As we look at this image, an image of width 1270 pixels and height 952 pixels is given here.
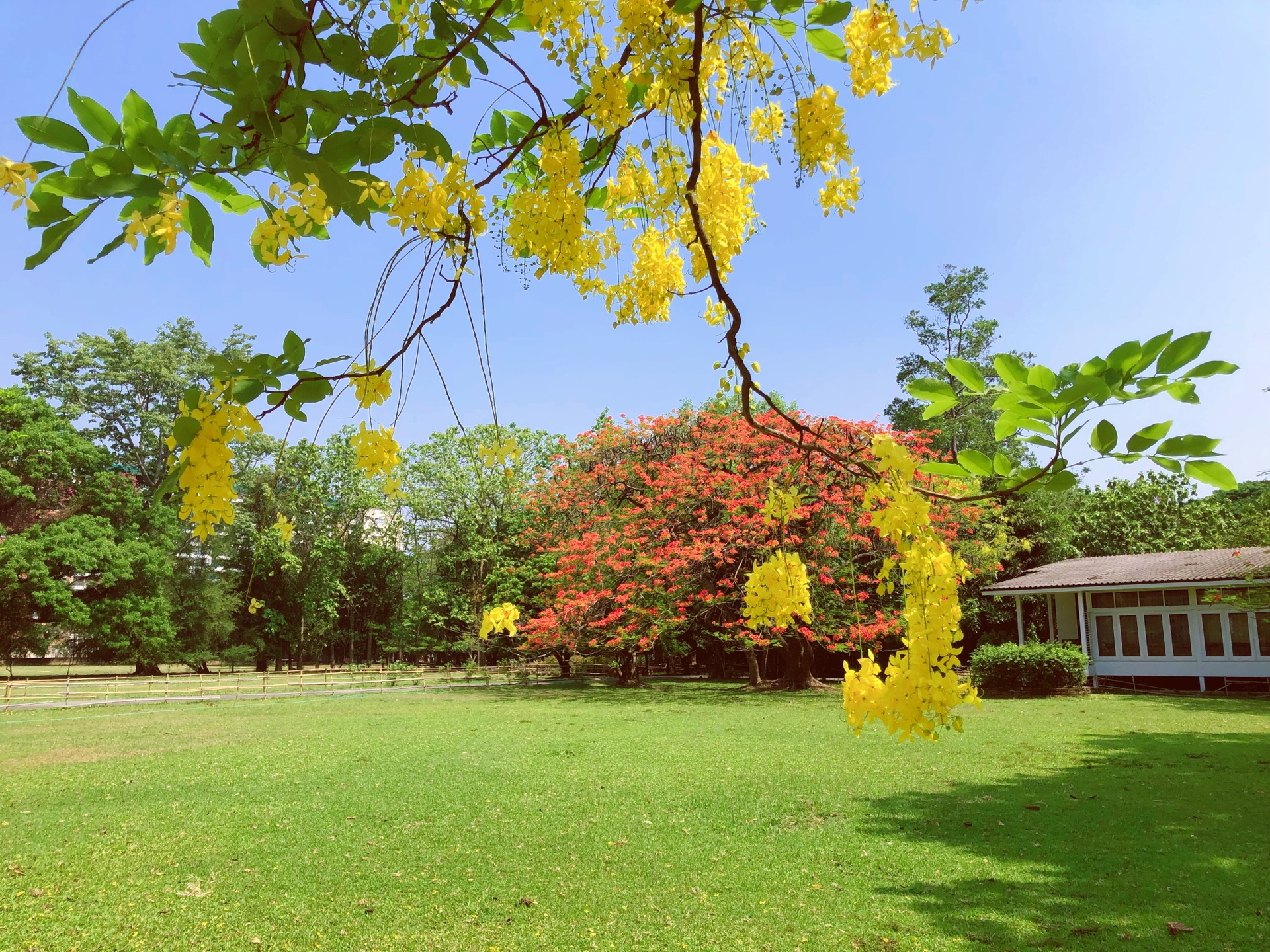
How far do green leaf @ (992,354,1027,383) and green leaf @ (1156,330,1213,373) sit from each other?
0.49 ft

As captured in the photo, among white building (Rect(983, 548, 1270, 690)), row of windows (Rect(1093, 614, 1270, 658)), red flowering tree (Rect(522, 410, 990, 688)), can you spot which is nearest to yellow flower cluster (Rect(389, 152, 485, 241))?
red flowering tree (Rect(522, 410, 990, 688))

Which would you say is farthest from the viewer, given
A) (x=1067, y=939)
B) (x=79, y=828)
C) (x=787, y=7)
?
(x=79, y=828)

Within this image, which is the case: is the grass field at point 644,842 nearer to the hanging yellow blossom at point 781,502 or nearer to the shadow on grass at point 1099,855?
the shadow on grass at point 1099,855

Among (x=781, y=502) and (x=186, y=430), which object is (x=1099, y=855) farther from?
(x=186, y=430)

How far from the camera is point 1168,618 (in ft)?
53.1

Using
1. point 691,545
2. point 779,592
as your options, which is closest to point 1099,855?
point 779,592

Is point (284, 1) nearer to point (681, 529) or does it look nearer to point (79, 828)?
point (79, 828)

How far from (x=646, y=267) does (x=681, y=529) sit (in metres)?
14.7

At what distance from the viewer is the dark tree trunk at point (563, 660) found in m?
22.4

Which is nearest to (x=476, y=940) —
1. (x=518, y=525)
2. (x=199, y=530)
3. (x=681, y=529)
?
(x=199, y=530)

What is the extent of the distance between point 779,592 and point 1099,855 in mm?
4445

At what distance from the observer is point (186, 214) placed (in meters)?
1.16

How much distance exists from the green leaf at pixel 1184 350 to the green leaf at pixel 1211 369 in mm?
29

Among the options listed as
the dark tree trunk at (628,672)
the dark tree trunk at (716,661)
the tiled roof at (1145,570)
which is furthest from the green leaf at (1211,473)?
the dark tree trunk at (716,661)
